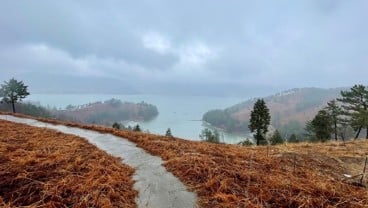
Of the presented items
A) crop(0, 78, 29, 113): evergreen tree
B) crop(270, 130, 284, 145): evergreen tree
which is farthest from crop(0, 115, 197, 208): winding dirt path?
crop(0, 78, 29, 113): evergreen tree

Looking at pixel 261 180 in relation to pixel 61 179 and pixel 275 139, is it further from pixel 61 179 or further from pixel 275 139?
pixel 275 139

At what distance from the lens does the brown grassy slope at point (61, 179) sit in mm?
3760

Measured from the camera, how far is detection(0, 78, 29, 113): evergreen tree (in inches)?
1415

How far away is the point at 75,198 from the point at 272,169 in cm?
363

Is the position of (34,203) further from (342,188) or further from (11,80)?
(11,80)

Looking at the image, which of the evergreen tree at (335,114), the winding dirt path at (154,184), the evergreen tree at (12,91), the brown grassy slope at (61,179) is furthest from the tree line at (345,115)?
the evergreen tree at (12,91)

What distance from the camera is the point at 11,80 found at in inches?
1444

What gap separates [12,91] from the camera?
36.2m

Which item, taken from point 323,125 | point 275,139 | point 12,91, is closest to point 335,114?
point 323,125

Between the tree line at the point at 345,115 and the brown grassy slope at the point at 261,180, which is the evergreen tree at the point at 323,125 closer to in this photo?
the tree line at the point at 345,115

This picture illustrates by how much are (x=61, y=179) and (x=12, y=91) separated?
122ft

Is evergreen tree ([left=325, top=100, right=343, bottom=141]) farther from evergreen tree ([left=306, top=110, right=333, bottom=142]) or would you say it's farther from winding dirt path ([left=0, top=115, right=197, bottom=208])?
winding dirt path ([left=0, top=115, right=197, bottom=208])

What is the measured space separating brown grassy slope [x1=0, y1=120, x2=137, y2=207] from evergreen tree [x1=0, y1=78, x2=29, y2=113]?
3442cm

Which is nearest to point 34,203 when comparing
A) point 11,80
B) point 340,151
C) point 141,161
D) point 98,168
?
point 98,168
